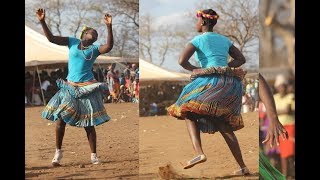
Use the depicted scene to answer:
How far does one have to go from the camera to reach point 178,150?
7621 millimetres

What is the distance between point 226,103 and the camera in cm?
756

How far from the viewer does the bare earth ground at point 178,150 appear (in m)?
7.57

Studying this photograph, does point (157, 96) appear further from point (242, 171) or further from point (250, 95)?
point (242, 171)

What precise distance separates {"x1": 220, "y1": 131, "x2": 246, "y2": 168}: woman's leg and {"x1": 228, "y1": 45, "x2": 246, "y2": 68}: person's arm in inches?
32.9

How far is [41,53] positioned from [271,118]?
114 inches

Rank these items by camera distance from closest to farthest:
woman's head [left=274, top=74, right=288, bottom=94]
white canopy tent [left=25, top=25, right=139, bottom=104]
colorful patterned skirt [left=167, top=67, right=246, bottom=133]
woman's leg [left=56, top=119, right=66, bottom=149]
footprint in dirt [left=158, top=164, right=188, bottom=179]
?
white canopy tent [left=25, top=25, right=139, bottom=104] → woman's leg [left=56, top=119, right=66, bottom=149] → colorful patterned skirt [left=167, top=67, right=246, bottom=133] → footprint in dirt [left=158, top=164, right=188, bottom=179] → woman's head [left=274, top=74, right=288, bottom=94]

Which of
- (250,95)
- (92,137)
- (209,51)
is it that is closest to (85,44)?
(92,137)

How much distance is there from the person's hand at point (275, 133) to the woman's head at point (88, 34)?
95.6 inches

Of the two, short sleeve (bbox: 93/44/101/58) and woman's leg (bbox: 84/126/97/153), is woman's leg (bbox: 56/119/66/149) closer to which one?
woman's leg (bbox: 84/126/97/153)

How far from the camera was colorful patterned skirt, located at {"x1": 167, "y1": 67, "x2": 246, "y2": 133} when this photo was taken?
750 centimetres

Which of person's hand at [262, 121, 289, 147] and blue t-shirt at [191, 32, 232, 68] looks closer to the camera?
blue t-shirt at [191, 32, 232, 68]

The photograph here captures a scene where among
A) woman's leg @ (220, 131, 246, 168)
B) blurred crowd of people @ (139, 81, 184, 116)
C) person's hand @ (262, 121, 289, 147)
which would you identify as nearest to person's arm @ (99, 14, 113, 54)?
blurred crowd of people @ (139, 81, 184, 116)

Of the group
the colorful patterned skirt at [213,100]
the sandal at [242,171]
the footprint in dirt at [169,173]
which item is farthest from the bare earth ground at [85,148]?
the sandal at [242,171]
